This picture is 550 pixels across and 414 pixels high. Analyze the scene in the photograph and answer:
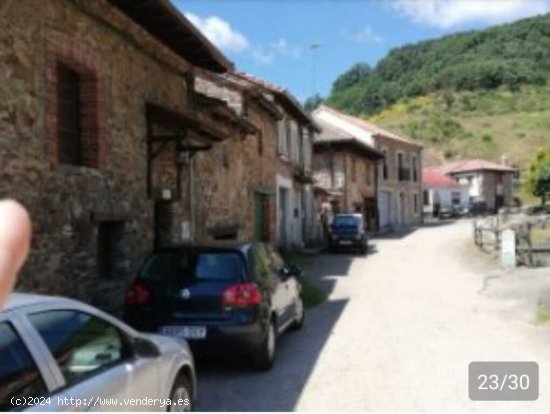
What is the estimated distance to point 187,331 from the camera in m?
8.45

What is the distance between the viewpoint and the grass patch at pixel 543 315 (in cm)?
1212

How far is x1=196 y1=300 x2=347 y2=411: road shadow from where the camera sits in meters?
7.23

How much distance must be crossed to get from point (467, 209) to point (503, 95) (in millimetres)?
55369

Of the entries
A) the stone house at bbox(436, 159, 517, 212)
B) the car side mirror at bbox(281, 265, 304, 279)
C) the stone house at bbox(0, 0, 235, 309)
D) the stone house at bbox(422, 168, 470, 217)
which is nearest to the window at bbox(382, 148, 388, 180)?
the stone house at bbox(422, 168, 470, 217)

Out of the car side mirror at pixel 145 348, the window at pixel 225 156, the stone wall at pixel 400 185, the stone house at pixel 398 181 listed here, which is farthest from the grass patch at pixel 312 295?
the stone wall at pixel 400 185

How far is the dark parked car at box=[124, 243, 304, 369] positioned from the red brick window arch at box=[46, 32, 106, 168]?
2.24 m

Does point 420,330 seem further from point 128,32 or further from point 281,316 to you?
point 128,32

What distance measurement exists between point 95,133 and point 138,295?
2.92m

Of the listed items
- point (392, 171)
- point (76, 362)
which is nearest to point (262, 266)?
point (76, 362)

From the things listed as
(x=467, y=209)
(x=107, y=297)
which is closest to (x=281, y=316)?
(x=107, y=297)

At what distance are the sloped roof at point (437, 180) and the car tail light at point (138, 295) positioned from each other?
6261 cm

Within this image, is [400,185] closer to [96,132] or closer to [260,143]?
[260,143]

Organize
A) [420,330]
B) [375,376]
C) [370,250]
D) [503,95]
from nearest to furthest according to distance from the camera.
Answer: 1. [375,376]
2. [420,330]
3. [370,250]
4. [503,95]

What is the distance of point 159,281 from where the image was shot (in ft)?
28.8
